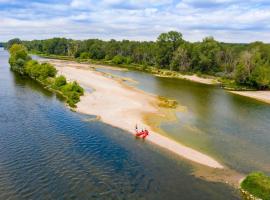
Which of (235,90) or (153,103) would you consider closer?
(153,103)

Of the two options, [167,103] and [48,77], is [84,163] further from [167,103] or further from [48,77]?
[48,77]

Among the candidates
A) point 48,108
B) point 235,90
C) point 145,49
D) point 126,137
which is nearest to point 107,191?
point 126,137

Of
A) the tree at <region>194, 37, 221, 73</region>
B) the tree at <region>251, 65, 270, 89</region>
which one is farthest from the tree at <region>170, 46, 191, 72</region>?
the tree at <region>251, 65, 270, 89</region>

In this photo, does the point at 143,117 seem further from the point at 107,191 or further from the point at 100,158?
the point at 107,191

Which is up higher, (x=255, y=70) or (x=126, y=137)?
(x=255, y=70)

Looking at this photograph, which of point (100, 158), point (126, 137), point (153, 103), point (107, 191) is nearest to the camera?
point (107, 191)

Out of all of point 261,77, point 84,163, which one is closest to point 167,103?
point 84,163

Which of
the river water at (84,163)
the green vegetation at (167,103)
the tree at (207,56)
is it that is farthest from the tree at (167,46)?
the river water at (84,163)
